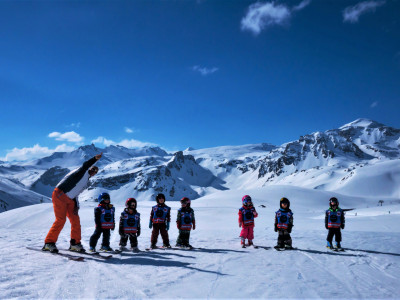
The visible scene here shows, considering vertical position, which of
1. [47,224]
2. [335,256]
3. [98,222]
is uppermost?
[98,222]

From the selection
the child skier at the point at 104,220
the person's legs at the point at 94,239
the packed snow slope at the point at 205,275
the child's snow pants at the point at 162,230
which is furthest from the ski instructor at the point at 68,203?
A: the child's snow pants at the point at 162,230

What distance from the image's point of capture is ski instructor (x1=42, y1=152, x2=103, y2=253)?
7016 millimetres

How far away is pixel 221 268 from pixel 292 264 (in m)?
1.95

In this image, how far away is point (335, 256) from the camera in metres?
8.12

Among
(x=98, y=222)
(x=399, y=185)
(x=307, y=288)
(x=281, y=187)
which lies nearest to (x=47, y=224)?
(x=98, y=222)

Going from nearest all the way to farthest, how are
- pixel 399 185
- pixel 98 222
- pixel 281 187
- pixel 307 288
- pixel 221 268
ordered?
pixel 307 288, pixel 221 268, pixel 98 222, pixel 281 187, pixel 399 185

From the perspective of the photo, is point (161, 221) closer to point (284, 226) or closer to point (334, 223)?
point (284, 226)

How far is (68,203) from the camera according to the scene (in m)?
7.14

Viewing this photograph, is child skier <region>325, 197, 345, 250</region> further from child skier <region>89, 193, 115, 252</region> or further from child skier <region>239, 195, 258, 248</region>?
child skier <region>89, 193, 115, 252</region>

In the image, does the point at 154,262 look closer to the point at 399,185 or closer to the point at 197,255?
the point at 197,255

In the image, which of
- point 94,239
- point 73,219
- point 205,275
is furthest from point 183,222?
point 205,275

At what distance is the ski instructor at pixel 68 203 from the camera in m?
7.02

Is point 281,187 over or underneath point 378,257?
over

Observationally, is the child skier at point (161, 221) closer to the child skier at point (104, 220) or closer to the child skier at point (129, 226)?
the child skier at point (129, 226)
